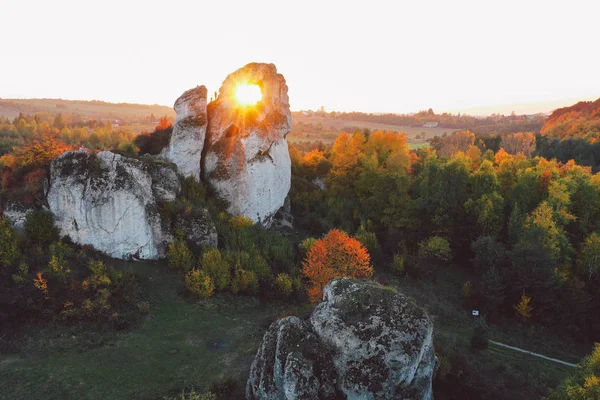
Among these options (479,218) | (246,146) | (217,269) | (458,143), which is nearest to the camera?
(217,269)

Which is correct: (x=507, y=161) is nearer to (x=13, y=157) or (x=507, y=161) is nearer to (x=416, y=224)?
(x=416, y=224)

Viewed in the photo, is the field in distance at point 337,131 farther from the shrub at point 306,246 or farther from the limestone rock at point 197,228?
the limestone rock at point 197,228

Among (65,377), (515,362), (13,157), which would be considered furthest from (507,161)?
(13,157)

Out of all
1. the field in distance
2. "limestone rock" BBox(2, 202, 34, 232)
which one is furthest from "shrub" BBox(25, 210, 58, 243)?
the field in distance

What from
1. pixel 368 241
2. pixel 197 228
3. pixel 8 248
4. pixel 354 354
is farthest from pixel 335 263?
pixel 8 248

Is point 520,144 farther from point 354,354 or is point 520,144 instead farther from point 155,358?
point 155,358

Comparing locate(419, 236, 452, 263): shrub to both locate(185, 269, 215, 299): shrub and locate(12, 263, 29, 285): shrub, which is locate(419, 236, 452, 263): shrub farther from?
locate(12, 263, 29, 285): shrub
